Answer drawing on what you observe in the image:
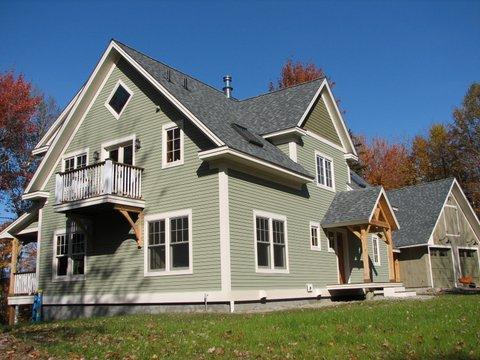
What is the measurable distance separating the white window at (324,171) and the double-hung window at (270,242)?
161 inches

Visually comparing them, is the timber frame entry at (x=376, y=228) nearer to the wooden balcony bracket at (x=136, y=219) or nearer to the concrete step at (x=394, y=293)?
the concrete step at (x=394, y=293)

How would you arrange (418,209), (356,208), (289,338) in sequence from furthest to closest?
(418,209)
(356,208)
(289,338)

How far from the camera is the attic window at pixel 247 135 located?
Answer: 18433 millimetres

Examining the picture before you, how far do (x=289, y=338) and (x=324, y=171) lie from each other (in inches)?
552

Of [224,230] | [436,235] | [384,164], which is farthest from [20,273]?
[384,164]

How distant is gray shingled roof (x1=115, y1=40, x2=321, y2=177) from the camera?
1745 centimetres

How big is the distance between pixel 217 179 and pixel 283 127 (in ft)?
16.9

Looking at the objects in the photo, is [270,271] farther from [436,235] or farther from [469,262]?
[469,262]

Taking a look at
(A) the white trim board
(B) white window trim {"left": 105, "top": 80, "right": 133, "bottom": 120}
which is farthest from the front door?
(B) white window trim {"left": 105, "top": 80, "right": 133, "bottom": 120}

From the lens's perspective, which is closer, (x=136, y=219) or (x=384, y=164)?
(x=136, y=219)

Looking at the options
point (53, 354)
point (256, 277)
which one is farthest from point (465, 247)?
point (53, 354)

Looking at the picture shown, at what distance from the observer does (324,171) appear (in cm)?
2275

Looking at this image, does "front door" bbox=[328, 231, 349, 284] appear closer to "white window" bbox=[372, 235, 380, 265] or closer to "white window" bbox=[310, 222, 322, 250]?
"white window" bbox=[310, 222, 322, 250]

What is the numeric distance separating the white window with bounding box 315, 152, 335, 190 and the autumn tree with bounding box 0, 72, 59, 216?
71.3 feet
